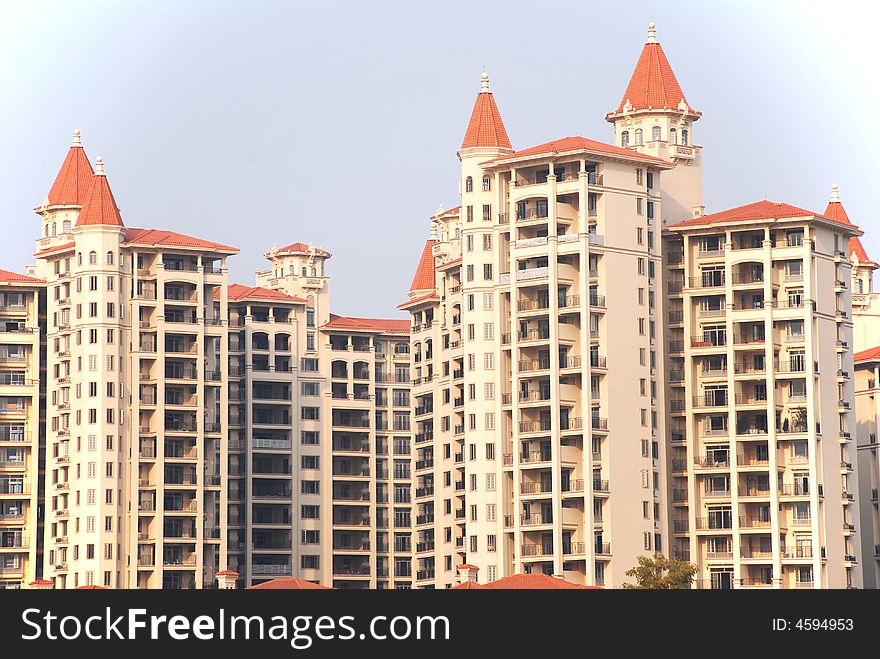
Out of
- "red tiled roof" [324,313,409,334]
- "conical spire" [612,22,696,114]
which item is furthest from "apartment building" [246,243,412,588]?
"conical spire" [612,22,696,114]

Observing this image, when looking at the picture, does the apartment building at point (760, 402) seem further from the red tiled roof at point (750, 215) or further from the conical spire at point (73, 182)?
the conical spire at point (73, 182)

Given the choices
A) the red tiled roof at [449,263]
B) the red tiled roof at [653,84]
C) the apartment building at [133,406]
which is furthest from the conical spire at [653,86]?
the apartment building at [133,406]

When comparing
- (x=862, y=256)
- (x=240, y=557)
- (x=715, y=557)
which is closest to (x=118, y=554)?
(x=240, y=557)

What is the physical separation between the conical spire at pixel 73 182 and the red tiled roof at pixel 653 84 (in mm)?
38041

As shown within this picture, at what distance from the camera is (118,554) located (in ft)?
402

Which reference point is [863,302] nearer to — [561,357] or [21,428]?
[561,357]

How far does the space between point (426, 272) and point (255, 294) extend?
12146 millimetres

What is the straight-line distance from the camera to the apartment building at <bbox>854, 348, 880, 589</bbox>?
13050 cm

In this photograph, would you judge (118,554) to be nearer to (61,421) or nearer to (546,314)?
(61,421)

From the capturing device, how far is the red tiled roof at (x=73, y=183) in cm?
13900

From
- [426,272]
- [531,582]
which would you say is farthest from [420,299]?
[531,582]

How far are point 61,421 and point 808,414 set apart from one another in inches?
1787

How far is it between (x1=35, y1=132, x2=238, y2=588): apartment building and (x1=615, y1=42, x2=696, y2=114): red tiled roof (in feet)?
90.6

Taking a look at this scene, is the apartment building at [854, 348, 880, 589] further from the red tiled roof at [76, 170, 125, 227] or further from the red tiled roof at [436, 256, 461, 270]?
the red tiled roof at [76, 170, 125, 227]
